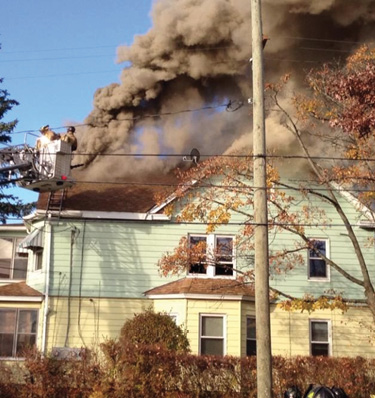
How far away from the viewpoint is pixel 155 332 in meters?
15.5

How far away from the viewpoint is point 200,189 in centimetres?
1964

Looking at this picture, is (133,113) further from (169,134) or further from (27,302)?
(27,302)

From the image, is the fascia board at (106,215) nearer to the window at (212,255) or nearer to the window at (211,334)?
the window at (212,255)

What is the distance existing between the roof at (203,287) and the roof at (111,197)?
254 centimetres

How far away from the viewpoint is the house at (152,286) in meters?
18.7

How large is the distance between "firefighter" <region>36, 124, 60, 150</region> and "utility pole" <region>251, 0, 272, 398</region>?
7.52 meters

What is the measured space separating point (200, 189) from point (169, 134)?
16.7 ft

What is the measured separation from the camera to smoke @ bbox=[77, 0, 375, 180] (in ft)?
74.5

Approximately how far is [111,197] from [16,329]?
4.98 metres

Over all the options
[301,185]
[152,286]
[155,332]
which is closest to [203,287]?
[152,286]

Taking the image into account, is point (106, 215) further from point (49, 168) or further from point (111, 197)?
point (49, 168)

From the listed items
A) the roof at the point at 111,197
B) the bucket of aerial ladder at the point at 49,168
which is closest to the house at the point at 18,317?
the roof at the point at 111,197

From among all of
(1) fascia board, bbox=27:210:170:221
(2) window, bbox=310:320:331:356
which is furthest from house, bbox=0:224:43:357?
(2) window, bbox=310:320:331:356

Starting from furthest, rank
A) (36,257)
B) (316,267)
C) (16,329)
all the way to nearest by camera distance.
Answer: (36,257) < (316,267) < (16,329)
